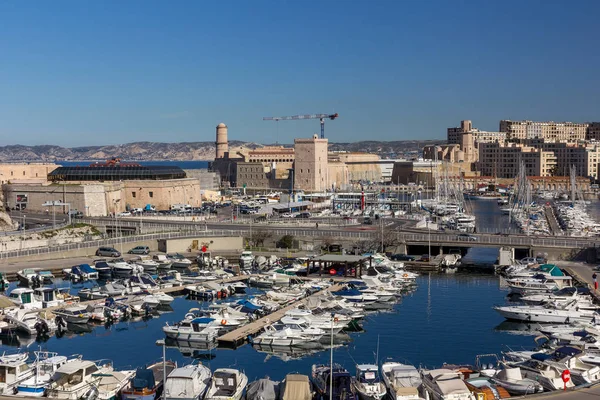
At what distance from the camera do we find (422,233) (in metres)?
48.1

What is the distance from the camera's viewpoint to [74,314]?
1119 inches

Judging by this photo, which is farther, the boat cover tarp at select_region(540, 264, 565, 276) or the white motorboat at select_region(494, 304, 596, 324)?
the boat cover tarp at select_region(540, 264, 565, 276)

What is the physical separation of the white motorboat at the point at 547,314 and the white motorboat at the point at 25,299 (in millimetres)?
17206

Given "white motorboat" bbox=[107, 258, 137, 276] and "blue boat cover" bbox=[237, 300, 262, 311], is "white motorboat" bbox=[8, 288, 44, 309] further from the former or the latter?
"blue boat cover" bbox=[237, 300, 262, 311]

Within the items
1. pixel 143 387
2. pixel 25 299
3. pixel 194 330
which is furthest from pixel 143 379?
pixel 25 299

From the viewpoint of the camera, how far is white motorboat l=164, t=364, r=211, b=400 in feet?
59.2

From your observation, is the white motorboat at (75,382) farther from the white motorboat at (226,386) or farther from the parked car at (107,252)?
the parked car at (107,252)

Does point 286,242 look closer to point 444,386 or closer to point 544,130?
point 444,386

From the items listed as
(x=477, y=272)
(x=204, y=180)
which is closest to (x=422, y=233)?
(x=477, y=272)

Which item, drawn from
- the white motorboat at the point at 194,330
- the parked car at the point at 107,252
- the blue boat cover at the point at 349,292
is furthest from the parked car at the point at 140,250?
the white motorboat at the point at 194,330

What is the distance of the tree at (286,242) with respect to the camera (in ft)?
150

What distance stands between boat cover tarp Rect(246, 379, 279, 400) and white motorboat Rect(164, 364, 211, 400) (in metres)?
1.08

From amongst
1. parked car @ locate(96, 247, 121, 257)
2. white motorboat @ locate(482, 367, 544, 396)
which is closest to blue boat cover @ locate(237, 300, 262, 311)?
white motorboat @ locate(482, 367, 544, 396)

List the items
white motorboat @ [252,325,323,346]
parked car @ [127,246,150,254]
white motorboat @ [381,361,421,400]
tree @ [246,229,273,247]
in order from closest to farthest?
white motorboat @ [381,361,421,400]
white motorboat @ [252,325,323,346]
parked car @ [127,246,150,254]
tree @ [246,229,273,247]
